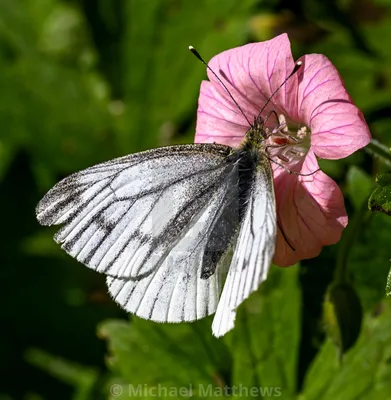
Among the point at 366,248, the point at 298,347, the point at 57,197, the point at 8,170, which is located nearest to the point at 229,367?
the point at 298,347

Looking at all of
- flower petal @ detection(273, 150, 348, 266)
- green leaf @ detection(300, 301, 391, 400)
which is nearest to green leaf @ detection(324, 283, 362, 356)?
green leaf @ detection(300, 301, 391, 400)

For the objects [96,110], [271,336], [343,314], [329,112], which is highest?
[329,112]

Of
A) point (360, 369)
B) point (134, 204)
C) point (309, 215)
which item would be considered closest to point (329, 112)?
point (309, 215)

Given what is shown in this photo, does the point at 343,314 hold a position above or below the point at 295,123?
below

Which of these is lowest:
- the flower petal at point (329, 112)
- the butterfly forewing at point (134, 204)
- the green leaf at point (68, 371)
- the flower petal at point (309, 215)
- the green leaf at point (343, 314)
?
the green leaf at point (68, 371)

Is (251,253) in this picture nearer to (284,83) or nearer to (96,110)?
(284,83)

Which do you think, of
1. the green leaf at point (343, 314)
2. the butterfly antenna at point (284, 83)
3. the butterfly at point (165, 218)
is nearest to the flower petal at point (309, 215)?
the butterfly at point (165, 218)

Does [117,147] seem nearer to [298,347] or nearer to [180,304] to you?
[298,347]

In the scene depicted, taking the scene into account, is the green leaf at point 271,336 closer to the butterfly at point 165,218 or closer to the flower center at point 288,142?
the flower center at point 288,142
